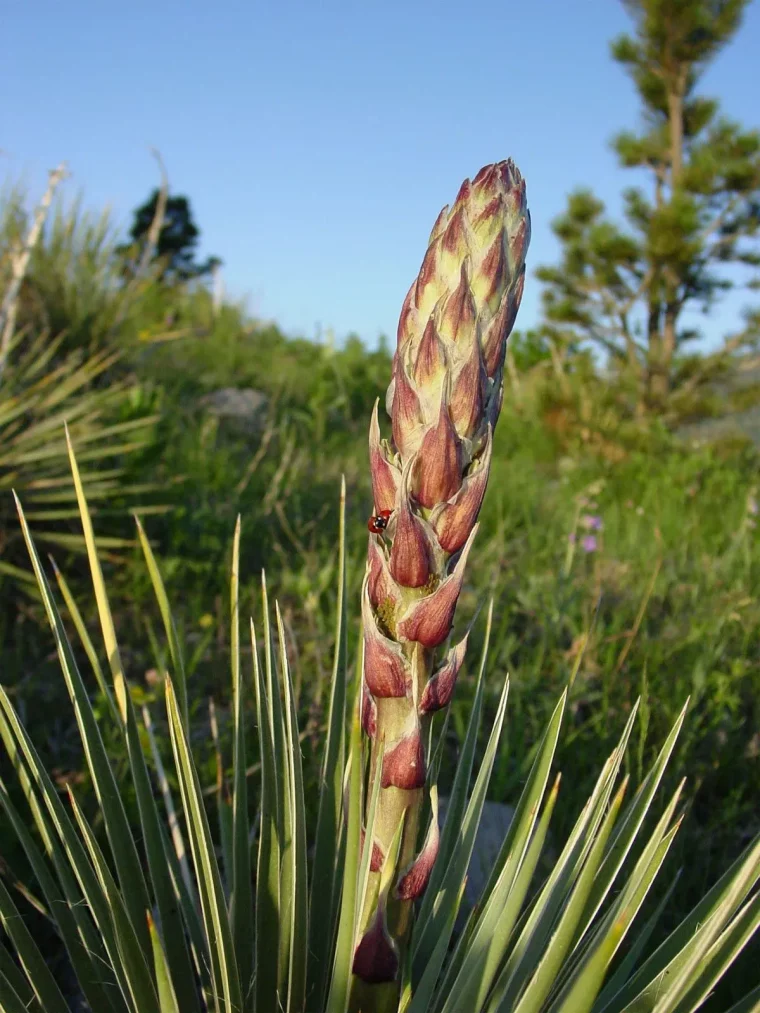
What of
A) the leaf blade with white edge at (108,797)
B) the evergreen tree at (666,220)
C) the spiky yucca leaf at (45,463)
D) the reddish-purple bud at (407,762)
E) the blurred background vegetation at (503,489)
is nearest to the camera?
the reddish-purple bud at (407,762)

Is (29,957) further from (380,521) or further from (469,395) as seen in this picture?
(469,395)

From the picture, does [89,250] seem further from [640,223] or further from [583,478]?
[640,223]

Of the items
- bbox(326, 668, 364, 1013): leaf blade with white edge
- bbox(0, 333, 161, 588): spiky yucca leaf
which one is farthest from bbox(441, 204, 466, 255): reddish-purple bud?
bbox(0, 333, 161, 588): spiky yucca leaf

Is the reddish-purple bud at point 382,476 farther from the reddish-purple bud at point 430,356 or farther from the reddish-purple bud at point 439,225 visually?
the reddish-purple bud at point 439,225

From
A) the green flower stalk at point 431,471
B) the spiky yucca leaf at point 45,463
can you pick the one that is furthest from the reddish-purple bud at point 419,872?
the spiky yucca leaf at point 45,463

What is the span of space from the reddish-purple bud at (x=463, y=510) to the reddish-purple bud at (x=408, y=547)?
0.02m

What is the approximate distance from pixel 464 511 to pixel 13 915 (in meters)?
0.70

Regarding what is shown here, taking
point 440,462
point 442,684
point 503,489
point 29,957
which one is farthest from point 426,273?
point 503,489

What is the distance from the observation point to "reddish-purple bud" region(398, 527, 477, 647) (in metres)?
0.84

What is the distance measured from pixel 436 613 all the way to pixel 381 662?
8 centimetres

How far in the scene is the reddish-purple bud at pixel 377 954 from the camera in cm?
94

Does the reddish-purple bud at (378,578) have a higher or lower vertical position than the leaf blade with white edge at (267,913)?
higher

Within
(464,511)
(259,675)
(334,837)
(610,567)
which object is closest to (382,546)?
(464,511)

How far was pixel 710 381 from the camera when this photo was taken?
1059 centimetres
